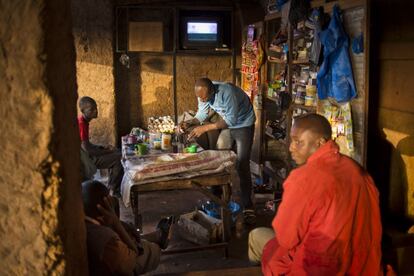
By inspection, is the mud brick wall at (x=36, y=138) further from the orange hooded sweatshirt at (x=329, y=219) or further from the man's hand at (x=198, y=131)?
the man's hand at (x=198, y=131)

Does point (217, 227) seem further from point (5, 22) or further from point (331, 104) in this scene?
point (5, 22)

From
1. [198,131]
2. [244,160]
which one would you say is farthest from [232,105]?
[244,160]

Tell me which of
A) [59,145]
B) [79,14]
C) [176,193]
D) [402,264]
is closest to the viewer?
[59,145]

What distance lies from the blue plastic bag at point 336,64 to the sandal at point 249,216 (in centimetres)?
174

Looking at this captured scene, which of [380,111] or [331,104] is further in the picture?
[331,104]

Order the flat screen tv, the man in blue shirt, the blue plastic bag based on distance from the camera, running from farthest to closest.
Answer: the flat screen tv → the man in blue shirt → the blue plastic bag

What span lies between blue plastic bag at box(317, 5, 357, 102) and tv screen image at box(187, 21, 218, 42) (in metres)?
3.67

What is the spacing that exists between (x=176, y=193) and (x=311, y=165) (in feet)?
15.3

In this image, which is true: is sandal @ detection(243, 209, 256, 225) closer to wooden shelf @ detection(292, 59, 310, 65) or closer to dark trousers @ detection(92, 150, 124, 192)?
dark trousers @ detection(92, 150, 124, 192)

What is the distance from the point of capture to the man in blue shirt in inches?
235

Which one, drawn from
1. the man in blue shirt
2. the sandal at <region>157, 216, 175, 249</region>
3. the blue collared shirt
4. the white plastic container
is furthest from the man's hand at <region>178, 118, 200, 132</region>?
the sandal at <region>157, 216, 175, 249</region>

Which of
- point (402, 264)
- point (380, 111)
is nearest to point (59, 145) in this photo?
point (402, 264)

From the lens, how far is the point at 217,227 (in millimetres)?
4867

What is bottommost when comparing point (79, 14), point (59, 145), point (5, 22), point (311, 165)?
point (311, 165)
